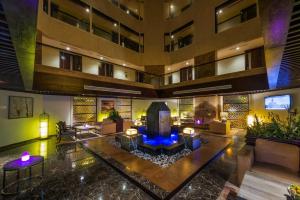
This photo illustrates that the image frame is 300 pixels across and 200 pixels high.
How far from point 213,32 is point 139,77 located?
21.0ft

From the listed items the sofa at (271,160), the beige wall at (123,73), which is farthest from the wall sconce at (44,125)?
the sofa at (271,160)

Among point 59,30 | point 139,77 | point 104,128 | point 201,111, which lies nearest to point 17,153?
point 104,128

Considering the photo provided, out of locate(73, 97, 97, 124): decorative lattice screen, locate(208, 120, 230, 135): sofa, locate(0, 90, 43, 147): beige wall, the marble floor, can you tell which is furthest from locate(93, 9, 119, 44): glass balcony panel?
locate(208, 120, 230, 135): sofa

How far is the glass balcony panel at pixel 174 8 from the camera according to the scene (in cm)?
1201

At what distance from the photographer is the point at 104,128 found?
8336mm

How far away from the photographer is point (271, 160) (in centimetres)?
309

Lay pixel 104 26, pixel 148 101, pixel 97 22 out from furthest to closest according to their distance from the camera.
Answer: pixel 148 101 → pixel 104 26 → pixel 97 22

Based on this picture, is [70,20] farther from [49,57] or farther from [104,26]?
[49,57]

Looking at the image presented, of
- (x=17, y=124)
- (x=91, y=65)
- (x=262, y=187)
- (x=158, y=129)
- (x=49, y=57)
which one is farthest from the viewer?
(x=91, y=65)

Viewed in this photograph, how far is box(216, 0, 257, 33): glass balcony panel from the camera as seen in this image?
8.40 metres

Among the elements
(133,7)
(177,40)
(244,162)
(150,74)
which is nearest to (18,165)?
(244,162)

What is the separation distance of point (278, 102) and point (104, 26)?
1221 centimetres

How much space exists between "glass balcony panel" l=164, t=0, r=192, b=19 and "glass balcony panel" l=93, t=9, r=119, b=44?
4802 millimetres

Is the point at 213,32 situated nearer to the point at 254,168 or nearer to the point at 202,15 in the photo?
the point at 202,15
